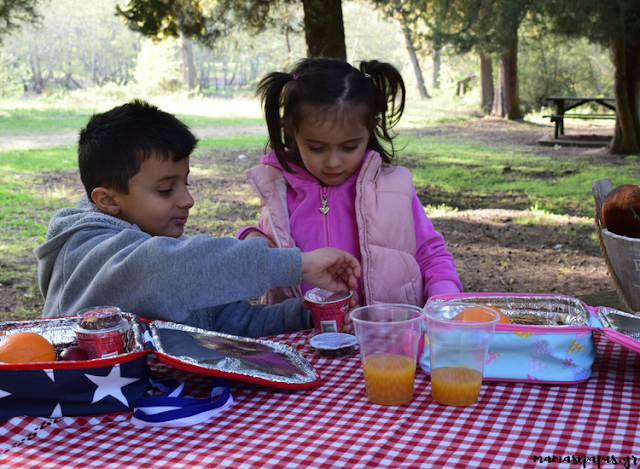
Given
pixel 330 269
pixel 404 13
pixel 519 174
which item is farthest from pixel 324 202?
pixel 519 174

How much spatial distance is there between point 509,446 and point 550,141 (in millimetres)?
11703

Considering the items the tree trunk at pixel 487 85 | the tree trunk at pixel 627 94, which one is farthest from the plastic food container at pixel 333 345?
the tree trunk at pixel 487 85

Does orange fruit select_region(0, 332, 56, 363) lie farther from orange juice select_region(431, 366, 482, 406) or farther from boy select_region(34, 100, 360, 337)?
orange juice select_region(431, 366, 482, 406)

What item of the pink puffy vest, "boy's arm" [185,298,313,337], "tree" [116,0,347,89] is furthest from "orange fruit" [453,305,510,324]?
"tree" [116,0,347,89]

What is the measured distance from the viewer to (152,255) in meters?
1.35

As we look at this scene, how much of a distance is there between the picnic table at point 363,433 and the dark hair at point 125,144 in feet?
2.47

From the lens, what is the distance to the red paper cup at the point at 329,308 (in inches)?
60.9

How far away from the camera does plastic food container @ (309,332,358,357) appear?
147cm

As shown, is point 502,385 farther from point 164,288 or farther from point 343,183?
point 343,183

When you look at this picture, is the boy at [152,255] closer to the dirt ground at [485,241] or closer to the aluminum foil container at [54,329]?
the aluminum foil container at [54,329]

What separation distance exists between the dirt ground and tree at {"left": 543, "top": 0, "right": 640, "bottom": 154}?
2394mm

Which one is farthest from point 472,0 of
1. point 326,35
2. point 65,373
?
point 65,373

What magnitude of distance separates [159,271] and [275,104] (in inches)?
37.8

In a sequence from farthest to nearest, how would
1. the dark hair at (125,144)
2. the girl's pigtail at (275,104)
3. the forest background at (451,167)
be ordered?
1. the forest background at (451,167)
2. the girl's pigtail at (275,104)
3. the dark hair at (125,144)
